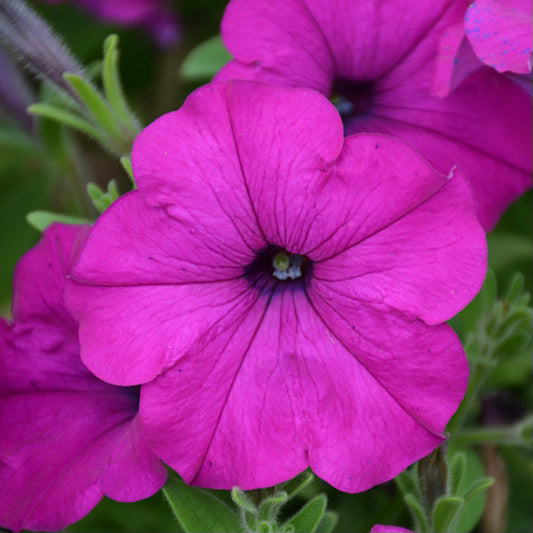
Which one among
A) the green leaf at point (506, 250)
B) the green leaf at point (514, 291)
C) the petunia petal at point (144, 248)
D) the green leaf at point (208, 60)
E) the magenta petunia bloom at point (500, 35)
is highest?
the petunia petal at point (144, 248)

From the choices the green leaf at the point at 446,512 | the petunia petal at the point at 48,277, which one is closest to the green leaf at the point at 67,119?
the petunia petal at the point at 48,277

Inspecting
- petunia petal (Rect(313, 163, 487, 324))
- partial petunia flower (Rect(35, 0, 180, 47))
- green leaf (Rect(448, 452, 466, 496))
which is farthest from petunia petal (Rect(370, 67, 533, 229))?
partial petunia flower (Rect(35, 0, 180, 47))

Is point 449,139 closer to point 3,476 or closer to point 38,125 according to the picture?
point 3,476

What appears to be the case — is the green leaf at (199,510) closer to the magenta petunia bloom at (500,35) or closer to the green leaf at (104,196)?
the green leaf at (104,196)

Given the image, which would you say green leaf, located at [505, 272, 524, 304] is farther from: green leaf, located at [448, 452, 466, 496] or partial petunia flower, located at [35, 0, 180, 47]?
partial petunia flower, located at [35, 0, 180, 47]

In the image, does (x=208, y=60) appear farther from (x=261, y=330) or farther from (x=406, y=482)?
(x=406, y=482)

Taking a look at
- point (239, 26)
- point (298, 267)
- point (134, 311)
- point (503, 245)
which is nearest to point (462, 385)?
point (298, 267)

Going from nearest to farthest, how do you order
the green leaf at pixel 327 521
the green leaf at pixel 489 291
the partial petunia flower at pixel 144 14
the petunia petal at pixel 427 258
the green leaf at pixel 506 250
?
the petunia petal at pixel 427 258
the green leaf at pixel 327 521
the green leaf at pixel 489 291
the green leaf at pixel 506 250
the partial petunia flower at pixel 144 14
